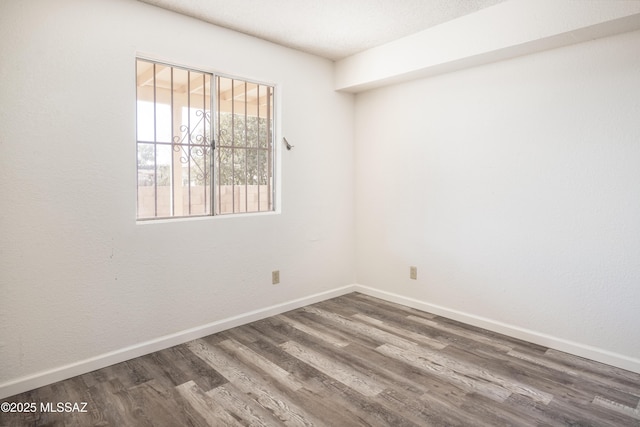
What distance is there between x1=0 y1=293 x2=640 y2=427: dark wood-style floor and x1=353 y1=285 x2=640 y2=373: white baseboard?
66 mm

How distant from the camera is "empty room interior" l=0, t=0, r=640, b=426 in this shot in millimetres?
2234

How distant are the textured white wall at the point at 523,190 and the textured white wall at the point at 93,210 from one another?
1.31 m

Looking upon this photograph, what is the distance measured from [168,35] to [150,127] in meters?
0.64

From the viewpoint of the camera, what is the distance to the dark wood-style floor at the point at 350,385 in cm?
202

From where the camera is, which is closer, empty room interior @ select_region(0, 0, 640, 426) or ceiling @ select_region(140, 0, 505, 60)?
empty room interior @ select_region(0, 0, 640, 426)

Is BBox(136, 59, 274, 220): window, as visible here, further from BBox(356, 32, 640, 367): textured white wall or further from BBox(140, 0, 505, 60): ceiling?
BBox(356, 32, 640, 367): textured white wall

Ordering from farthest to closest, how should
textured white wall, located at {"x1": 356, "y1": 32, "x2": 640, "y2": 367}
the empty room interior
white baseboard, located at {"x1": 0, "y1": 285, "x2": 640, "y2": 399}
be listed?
textured white wall, located at {"x1": 356, "y1": 32, "x2": 640, "y2": 367}, white baseboard, located at {"x1": 0, "y1": 285, "x2": 640, "y2": 399}, the empty room interior

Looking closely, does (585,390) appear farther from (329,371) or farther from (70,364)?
(70,364)

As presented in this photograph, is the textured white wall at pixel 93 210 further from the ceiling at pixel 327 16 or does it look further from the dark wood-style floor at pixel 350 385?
the dark wood-style floor at pixel 350 385

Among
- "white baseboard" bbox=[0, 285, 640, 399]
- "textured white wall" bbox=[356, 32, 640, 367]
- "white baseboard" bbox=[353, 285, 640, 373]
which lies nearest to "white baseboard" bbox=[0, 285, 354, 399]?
"white baseboard" bbox=[0, 285, 640, 399]

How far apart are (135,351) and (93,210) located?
969mm

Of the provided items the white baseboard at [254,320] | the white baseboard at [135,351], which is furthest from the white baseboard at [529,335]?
the white baseboard at [135,351]

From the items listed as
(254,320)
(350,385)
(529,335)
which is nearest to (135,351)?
(254,320)

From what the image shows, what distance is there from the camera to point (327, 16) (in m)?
2.88
